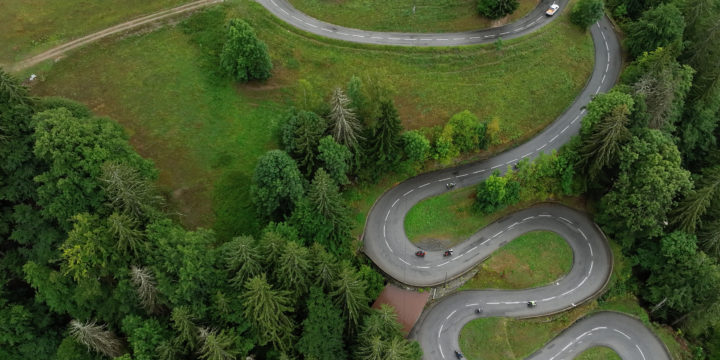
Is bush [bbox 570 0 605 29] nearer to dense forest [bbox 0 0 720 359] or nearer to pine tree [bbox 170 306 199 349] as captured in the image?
dense forest [bbox 0 0 720 359]

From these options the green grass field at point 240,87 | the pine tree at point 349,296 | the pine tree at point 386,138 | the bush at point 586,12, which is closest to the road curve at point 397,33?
the green grass field at point 240,87

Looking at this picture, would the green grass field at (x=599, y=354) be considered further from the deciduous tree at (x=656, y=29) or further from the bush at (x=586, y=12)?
the bush at (x=586, y=12)

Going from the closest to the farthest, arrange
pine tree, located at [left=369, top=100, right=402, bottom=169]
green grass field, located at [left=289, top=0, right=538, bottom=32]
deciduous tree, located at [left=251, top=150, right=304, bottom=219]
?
deciduous tree, located at [left=251, top=150, right=304, bottom=219] → pine tree, located at [left=369, top=100, right=402, bottom=169] → green grass field, located at [left=289, top=0, right=538, bottom=32]

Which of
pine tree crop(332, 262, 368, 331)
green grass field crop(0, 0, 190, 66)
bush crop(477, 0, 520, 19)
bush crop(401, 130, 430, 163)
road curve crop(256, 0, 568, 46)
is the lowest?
pine tree crop(332, 262, 368, 331)

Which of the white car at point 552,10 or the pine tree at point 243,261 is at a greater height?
the white car at point 552,10

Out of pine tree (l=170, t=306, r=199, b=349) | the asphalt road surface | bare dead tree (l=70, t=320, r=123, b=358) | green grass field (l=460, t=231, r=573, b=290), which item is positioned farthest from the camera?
green grass field (l=460, t=231, r=573, b=290)

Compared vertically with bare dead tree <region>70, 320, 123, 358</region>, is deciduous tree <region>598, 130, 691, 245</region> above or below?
above

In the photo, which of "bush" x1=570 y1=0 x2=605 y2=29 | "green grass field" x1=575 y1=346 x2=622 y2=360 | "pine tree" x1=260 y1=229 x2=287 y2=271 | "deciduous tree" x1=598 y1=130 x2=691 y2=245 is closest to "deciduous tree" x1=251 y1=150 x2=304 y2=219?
"pine tree" x1=260 y1=229 x2=287 y2=271
